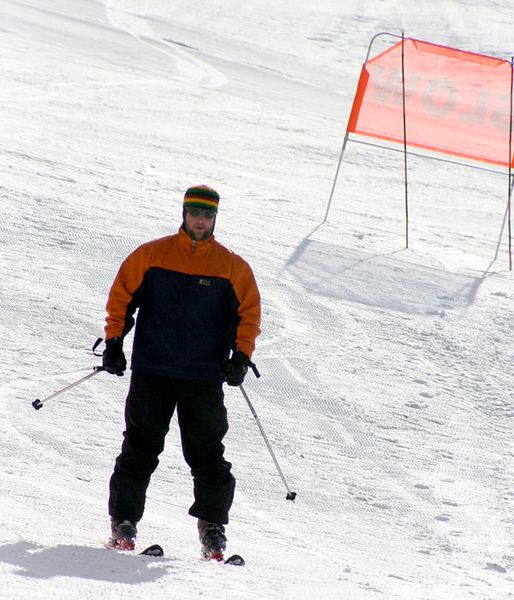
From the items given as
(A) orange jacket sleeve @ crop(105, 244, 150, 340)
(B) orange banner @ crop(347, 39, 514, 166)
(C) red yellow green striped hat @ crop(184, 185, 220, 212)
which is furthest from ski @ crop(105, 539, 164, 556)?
(B) orange banner @ crop(347, 39, 514, 166)

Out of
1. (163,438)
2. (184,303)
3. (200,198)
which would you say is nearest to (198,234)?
(200,198)

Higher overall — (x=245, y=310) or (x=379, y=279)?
(x=245, y=310)

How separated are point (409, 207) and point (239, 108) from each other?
472cm

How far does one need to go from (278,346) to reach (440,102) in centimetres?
435

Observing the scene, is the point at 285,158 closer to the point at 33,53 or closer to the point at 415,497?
the point at 33,53

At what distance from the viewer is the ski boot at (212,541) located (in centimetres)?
445

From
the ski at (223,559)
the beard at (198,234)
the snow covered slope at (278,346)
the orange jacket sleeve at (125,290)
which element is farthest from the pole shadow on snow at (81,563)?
the beard at (198,234)

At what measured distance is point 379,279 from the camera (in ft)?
31.4

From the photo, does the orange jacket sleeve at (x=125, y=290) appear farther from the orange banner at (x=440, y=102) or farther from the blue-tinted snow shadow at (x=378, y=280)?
the orange banner at (x=440, y=102)

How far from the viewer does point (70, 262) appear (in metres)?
8.60

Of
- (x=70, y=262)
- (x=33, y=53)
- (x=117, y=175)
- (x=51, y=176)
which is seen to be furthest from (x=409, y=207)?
(x=33, y=53)

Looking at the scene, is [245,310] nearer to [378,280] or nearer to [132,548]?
[132,548]

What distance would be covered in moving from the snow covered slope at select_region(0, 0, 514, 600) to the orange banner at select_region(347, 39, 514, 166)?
112 cm

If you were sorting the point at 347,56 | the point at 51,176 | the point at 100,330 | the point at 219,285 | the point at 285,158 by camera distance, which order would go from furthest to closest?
the point at 347,56 < the point at 285,158 < the point at 51,176 < the point at 100,330 < the point at 219,285
